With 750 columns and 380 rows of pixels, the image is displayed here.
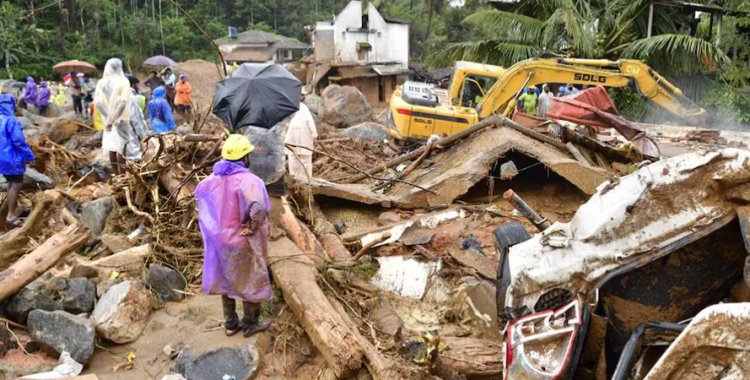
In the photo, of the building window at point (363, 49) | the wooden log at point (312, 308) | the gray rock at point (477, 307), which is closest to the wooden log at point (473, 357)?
the gray rock at point (477, 307)

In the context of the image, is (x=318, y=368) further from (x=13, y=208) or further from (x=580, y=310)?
(x=13, y=208)

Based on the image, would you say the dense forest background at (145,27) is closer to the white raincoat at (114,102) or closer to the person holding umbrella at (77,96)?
the person holding umbrella at (77,96)

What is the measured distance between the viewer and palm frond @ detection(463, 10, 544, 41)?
58.7 feet

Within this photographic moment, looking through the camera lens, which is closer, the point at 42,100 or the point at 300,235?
the point at 300,235

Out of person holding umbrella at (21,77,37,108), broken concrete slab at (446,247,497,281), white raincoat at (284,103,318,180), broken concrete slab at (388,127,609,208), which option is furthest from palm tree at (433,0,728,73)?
person holding umbrella at (21,77,37,108)

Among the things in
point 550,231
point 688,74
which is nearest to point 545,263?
point 550,231

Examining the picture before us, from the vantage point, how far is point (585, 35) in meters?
16.8

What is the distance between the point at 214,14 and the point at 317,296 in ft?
150

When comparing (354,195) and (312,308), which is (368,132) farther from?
(312,308)

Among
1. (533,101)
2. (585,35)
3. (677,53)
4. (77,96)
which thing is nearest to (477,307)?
(533,101)

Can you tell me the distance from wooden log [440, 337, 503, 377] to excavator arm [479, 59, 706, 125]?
7921mm

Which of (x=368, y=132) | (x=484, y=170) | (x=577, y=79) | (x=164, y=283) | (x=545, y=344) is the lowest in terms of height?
(x=368, y=132)

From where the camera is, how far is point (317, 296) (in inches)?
164

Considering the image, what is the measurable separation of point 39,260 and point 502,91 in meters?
8.81
